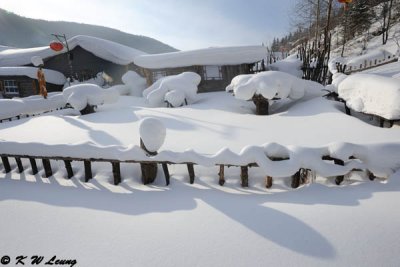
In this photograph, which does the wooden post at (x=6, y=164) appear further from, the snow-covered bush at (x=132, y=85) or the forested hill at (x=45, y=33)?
the forested hill at (x=45, y=33)

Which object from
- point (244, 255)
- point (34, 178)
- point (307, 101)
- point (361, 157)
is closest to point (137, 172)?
point (34, 178)

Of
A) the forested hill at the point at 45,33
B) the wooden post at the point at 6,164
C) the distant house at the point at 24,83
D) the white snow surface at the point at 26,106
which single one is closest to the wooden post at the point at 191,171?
the wooden post at the point at 6,164

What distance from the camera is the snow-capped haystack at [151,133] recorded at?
396cm

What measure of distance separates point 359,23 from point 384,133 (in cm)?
3270

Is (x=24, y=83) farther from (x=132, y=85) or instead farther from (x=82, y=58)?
(x=132, y=85)

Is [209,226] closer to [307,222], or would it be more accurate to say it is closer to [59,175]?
[307,222]

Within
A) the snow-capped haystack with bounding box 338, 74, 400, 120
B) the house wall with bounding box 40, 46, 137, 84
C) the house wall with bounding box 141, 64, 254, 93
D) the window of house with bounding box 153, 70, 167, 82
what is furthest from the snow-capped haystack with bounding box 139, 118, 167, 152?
the house wall with bounding box 40, 46, 137, 84

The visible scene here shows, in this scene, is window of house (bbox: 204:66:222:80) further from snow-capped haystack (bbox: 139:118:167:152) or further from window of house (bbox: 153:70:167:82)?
snow-capped haystack (bbox: 139:118:167:152)

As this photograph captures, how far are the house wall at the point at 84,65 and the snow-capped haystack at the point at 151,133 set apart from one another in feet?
61.9

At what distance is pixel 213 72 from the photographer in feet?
55.2

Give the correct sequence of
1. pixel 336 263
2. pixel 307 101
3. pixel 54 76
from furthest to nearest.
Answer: pixel 54 76, pixel 307 101, pixel 336 263

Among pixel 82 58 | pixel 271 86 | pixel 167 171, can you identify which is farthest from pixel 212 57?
pixel 82 58

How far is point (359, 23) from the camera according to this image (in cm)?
2959

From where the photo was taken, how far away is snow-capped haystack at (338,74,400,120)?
594 centimetres
